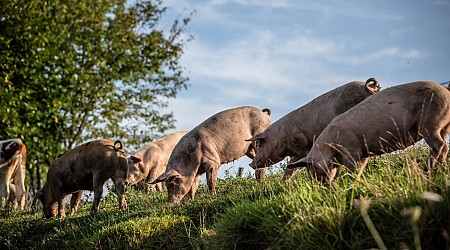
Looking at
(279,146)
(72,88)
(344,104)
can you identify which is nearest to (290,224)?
(344,104)

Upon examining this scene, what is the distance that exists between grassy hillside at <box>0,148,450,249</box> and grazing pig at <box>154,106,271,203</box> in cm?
156

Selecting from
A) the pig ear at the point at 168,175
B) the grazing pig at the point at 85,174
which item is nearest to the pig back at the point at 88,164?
the grazing pig at the point at 85,174

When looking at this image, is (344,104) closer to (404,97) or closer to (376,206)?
(404,97)

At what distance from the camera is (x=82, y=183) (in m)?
14.1

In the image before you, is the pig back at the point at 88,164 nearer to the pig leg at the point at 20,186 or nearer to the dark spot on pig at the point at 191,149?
the dark spot on pig at the point at 191,149

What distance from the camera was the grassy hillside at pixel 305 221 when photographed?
6.09 metres

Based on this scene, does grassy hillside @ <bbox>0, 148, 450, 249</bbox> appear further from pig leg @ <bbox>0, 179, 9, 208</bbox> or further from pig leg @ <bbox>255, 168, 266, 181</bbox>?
pig leg @ <bbox>0, 179, 9, 208</bbox>

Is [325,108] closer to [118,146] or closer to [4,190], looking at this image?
[118,146]

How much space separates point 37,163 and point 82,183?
12.9 metres

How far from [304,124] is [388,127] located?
11.0 feet

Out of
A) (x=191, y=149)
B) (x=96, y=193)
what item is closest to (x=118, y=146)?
(x=96, y=193)

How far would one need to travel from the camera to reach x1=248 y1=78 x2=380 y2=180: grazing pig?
36.1ft

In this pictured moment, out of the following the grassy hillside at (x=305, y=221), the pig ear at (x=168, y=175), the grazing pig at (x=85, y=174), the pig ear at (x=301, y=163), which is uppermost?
the grazing pig at (x=85, y=174)

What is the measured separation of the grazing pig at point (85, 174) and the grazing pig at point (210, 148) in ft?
3.46
